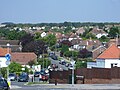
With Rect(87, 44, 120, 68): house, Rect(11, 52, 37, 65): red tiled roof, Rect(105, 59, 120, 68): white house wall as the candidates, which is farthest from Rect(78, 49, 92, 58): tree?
Rect(105, 59, 120, 68): white house wall

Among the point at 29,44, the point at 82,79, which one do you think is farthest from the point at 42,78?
the point at 29,44

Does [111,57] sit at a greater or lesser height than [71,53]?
greater

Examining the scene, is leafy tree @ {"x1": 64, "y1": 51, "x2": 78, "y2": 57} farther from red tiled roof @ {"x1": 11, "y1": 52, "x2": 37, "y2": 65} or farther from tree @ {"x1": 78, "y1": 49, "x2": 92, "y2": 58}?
red tiled roof @ {"x1": 11, "y1": 52, "x2": 37, "y2": 65}

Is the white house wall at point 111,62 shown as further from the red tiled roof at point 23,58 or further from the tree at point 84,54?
the tree at point 84,54

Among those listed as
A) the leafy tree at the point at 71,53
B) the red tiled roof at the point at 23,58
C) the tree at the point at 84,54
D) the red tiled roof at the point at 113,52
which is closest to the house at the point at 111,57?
the red tiled roof at the point at 113,52

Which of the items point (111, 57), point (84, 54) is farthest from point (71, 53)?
point (111, 57)

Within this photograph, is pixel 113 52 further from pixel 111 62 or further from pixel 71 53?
pixel 71 53

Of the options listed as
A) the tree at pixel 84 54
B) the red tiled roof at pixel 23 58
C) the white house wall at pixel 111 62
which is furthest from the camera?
the tree at pixel 84 54

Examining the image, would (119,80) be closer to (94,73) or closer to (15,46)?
(94,73)

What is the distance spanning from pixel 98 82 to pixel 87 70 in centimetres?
167

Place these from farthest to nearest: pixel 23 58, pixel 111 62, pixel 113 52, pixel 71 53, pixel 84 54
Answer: pixel 71 53 < pixel 84 54 < pixel 23 58 < pixel 111 62 < pixel 113 52

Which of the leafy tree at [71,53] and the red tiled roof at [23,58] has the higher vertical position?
the red tiled roof at [23,58]

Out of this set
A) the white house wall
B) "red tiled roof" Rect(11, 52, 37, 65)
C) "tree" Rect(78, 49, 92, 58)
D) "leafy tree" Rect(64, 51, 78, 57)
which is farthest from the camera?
"leafy tree" Rect(64, 51, 78, 57)

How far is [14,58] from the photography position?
101 m
